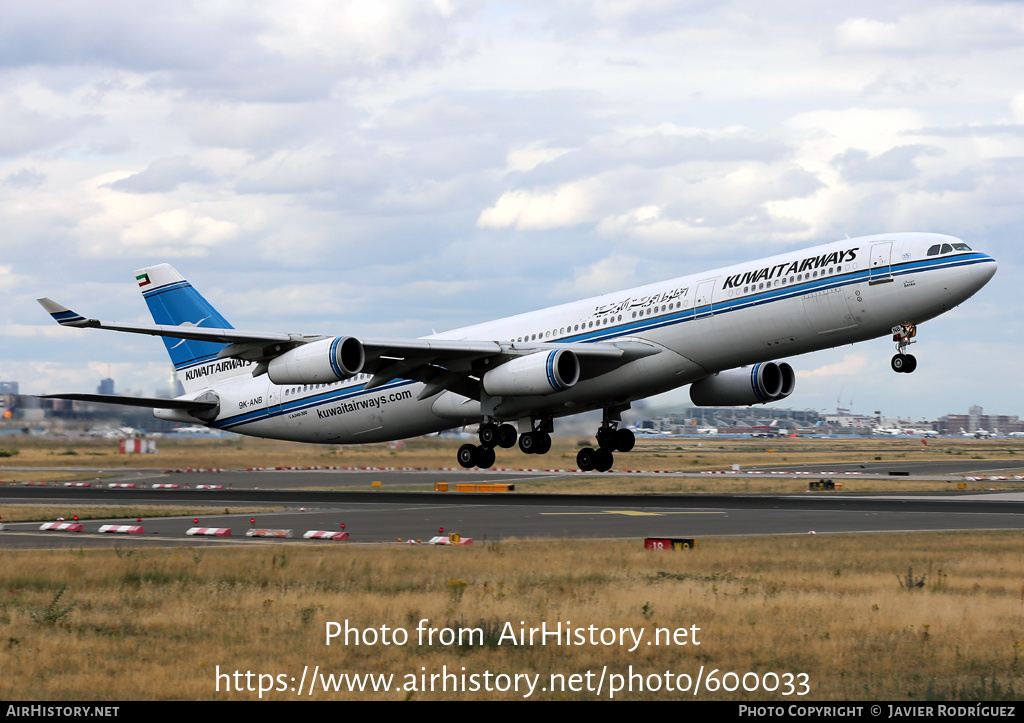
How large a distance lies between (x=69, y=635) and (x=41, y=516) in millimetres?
20777

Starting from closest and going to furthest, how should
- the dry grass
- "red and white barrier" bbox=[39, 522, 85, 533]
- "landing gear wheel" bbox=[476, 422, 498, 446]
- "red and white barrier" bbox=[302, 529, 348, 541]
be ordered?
the dry grass < "red and white barrier" bbox=[302, 529, 348, 541] < "red and white barrier" bbox=[39, 522, 85, 533] < "landing gear wheel" bbox=[476, 422, 498, 446]

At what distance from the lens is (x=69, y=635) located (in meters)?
14.9

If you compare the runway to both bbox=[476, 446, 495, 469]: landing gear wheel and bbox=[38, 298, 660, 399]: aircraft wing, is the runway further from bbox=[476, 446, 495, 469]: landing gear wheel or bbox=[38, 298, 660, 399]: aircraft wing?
bbox=[38, 298, 660, 399]: aircraft wing

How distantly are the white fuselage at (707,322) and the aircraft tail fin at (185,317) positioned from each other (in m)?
5.69

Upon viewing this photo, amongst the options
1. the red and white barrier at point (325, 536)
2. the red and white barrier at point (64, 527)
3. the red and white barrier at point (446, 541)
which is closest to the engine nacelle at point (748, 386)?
the red and white barrier at point (446, 541)

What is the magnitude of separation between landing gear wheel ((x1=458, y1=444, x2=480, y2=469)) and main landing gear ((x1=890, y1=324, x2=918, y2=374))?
1510 centimetres

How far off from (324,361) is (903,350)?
53.2 ft

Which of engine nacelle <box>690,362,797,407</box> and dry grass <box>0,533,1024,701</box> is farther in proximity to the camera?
engine nacelle <box>690,362,797,407</box>

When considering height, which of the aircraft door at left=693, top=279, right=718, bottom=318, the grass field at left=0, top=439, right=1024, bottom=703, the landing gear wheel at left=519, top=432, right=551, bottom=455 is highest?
the aircraft door at left=693, top=279, right=718, bottom=318

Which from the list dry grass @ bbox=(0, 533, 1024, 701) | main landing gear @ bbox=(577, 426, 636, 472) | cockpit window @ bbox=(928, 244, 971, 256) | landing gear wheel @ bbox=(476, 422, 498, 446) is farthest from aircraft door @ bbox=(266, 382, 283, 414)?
cockpit window @ bbox=(928, 244, 971, 256)

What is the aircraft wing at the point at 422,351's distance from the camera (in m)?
32.8

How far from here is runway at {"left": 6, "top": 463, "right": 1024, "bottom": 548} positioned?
28.3 metres

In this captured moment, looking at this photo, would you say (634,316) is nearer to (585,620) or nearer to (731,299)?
(731,299)

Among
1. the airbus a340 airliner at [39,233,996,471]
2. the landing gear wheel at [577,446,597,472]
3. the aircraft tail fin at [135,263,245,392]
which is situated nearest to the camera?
the airbus a340 airliner at [39,233,996,471]
